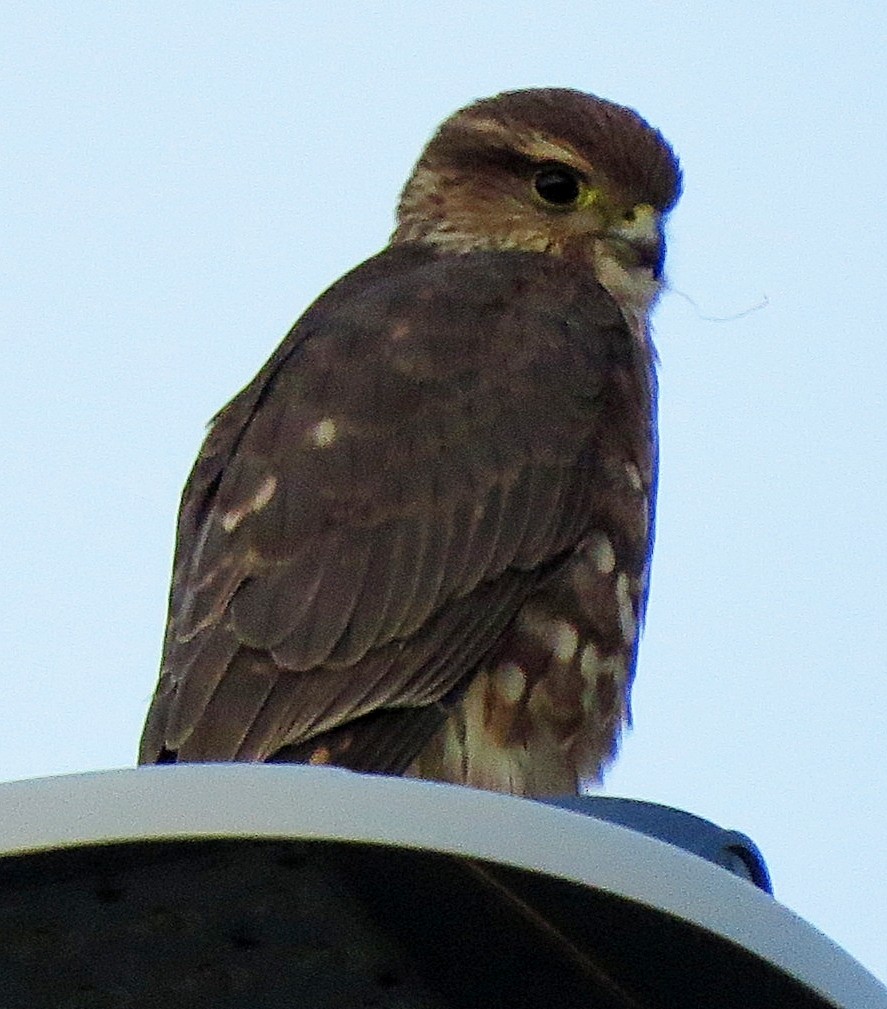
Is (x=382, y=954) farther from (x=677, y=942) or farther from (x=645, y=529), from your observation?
(x=645, y=529)

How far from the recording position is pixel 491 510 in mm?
4379

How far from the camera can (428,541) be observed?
429 centimetres

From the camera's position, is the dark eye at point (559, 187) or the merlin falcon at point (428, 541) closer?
the merlin falcon at point (428, 541)

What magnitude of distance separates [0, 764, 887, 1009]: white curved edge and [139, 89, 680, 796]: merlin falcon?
1708 millimetres

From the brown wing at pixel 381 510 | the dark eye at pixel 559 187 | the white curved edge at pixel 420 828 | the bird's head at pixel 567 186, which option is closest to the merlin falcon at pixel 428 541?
the brown wing at pixel 381 510

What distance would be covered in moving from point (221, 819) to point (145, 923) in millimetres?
286

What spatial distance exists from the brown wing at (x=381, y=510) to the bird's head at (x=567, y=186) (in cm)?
35

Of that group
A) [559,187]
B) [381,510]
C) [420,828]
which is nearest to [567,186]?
[559,187]

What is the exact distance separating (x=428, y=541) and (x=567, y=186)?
53.1 inches

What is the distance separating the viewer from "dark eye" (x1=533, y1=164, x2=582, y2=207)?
5309 millimetres

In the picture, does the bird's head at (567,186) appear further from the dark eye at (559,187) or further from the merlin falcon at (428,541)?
the merlin falcon at (428,541)

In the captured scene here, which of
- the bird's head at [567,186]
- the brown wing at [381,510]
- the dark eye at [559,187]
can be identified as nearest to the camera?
the brown wing at [381,510]

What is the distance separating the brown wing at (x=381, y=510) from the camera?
158 inches

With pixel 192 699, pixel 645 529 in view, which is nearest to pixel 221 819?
pixel 192 699
